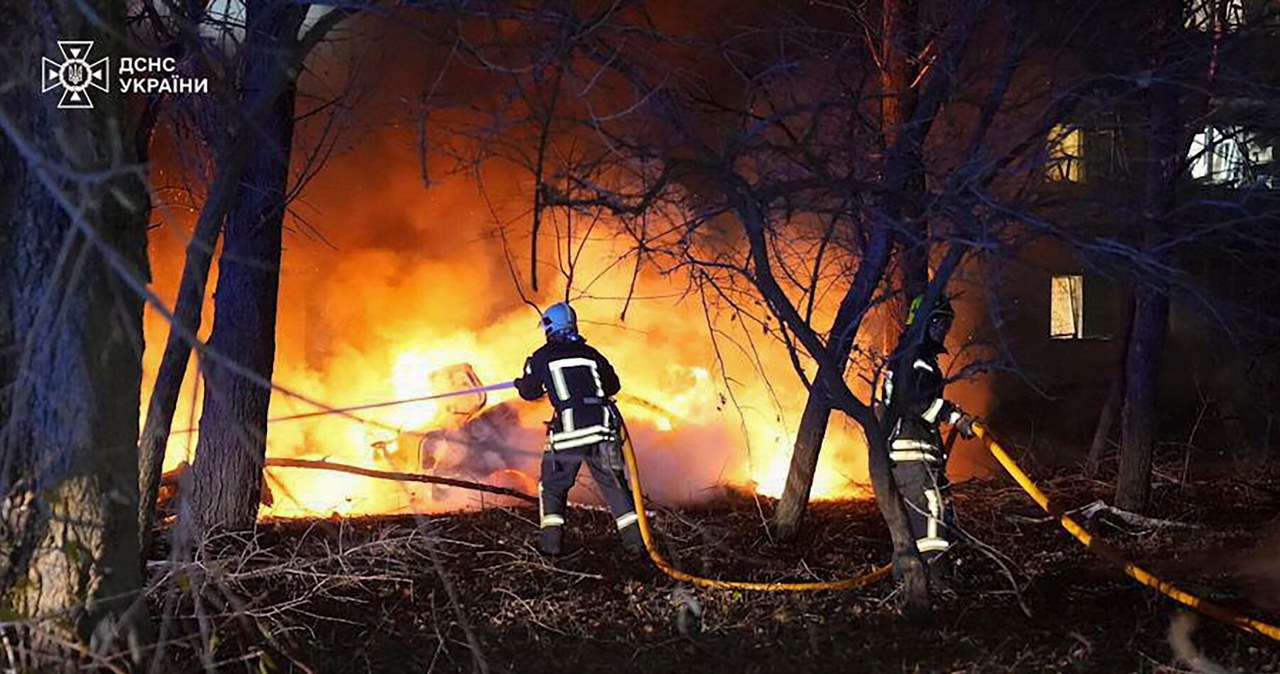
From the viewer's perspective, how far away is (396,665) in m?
5.71

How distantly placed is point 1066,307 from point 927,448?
1025cm

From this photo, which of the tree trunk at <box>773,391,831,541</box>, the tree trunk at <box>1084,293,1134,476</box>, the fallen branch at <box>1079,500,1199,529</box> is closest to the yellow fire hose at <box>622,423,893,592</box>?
the tree trunk at <box>773,391,831,541</box>

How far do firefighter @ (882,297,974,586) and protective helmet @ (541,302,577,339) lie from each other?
221 cm

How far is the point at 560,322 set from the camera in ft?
27.3

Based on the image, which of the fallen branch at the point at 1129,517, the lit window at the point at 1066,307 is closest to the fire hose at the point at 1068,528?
the fallen branch at the point at 1129,517

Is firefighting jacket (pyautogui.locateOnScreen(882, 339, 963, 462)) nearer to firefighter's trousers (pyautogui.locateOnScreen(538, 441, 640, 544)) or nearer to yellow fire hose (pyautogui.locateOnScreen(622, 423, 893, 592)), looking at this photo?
yellow fire hose (pyautogui.locateOnScreen(622, 423, 893, 592))

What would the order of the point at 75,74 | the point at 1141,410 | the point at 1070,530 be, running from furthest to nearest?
1. the point at 1141,410
2. the point at 1070,530
3. the point at 75,74

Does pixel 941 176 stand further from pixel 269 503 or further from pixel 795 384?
pixel 795 384

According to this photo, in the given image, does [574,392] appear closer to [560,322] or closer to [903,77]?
[560,322]

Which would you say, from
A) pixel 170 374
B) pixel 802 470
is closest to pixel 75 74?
pixel 170 374

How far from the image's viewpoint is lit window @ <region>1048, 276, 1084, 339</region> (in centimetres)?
1653

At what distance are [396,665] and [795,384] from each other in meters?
8.62

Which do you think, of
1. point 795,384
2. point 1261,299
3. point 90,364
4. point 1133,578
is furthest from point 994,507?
point 90,364

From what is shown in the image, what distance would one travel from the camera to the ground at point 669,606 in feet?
19.2
